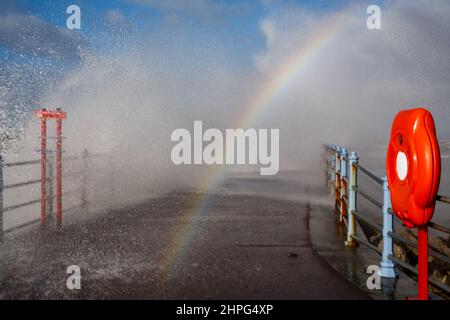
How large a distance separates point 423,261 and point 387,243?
97cm

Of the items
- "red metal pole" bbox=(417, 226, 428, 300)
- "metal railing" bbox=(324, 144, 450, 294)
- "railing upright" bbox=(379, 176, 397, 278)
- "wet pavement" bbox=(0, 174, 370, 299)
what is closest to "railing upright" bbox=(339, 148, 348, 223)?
"metal railing" bbox=(324, 144, 450, 294)

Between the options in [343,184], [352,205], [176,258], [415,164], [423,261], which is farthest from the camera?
[343,184]

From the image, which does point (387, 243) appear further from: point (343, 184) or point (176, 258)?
point (176, 258)

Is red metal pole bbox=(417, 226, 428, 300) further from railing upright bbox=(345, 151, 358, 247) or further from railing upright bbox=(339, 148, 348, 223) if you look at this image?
railing upright bbox=(339, 148, 348, 223)

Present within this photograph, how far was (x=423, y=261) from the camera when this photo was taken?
3.33m

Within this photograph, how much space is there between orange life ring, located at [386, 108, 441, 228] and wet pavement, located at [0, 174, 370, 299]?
3.46 feet

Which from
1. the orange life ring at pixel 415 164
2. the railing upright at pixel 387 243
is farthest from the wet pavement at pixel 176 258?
the orange life ring at pixel 415 164

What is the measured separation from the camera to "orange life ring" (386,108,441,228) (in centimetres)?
283

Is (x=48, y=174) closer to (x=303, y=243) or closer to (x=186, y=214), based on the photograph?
(x=186, y=214)

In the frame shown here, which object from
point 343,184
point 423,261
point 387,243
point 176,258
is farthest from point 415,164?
point 343,184
